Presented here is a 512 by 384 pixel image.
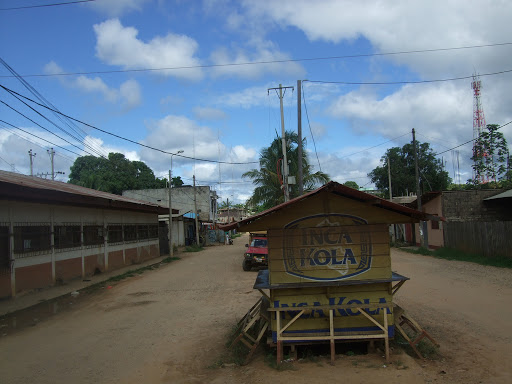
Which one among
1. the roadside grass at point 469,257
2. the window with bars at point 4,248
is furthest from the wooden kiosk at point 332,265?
the roadside grass at point 469,257

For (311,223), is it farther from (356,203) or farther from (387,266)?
(387,266)

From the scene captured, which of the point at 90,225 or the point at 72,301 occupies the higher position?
the point at 90,225

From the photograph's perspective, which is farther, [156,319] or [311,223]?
[156,319]

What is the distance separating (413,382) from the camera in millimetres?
4758

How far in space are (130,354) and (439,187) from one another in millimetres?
42338

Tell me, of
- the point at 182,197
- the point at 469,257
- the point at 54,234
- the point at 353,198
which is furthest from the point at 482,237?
the point at 182,197

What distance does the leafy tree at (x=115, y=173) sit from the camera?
53.7 m

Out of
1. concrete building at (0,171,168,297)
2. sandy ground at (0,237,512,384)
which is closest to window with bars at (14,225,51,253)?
concrete building at (0,171,168,297)

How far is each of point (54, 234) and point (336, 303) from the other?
1133cm

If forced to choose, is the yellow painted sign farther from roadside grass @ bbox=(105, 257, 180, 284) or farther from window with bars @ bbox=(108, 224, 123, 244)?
window with bars @ bbox=(108, 224, 123, 244)

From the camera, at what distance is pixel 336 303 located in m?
5.91

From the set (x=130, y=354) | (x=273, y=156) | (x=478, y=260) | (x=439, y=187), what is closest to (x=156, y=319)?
(x=130, y=354)

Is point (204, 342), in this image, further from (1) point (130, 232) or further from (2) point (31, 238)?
(1) point (130, 232)

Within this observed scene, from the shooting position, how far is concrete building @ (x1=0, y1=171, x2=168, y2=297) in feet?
36.5
